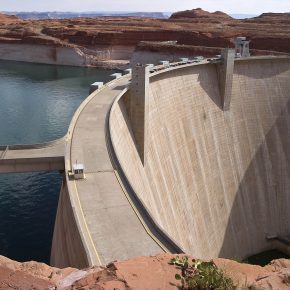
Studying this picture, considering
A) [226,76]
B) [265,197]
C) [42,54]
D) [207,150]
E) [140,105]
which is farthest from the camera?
[42,54]

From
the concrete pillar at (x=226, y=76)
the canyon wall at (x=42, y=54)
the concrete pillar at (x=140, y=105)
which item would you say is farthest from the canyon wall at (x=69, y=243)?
the canyon wall at (x=42, y=54)

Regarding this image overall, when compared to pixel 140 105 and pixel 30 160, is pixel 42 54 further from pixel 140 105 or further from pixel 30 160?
pixel 30 160

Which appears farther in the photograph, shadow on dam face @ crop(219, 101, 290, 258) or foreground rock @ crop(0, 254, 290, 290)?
shadow on dam face @ crop(219, 101, 290, 258)

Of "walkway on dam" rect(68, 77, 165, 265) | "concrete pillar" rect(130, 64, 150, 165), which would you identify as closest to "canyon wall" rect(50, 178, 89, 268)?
"walkway on dam" rect(68, 77, 165, 265)

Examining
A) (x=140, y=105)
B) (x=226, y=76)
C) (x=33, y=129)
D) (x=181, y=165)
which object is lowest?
(x=33, y=129)

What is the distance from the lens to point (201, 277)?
29.3 feet

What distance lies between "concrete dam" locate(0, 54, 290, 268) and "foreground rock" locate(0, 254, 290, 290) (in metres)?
5.42

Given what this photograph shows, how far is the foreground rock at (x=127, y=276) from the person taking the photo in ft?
29.2

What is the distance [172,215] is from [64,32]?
101757 mm

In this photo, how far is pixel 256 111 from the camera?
42.0 metres

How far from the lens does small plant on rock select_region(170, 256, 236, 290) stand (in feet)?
28.5

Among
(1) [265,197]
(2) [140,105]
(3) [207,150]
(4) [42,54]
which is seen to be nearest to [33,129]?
(3) [207,150]

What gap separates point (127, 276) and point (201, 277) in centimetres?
168

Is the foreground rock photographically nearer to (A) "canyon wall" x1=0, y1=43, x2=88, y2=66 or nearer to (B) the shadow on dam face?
(B) the shadow on dam face
